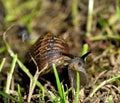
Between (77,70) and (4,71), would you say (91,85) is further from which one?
(4,71)

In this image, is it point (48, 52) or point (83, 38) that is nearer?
point (48, 52)

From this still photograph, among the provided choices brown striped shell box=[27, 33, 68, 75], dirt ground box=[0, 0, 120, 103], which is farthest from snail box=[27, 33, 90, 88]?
dirt ground box=[0, 0, 120, 103]

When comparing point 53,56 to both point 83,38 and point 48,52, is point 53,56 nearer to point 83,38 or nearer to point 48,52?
point 48,52

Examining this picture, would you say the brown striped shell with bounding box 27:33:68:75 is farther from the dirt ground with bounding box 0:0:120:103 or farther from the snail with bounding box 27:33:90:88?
the dirt ground with bounding box 0:0:120:103

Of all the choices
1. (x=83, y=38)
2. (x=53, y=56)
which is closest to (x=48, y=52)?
(x=53, y=56)

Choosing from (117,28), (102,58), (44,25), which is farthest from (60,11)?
(102,58)
